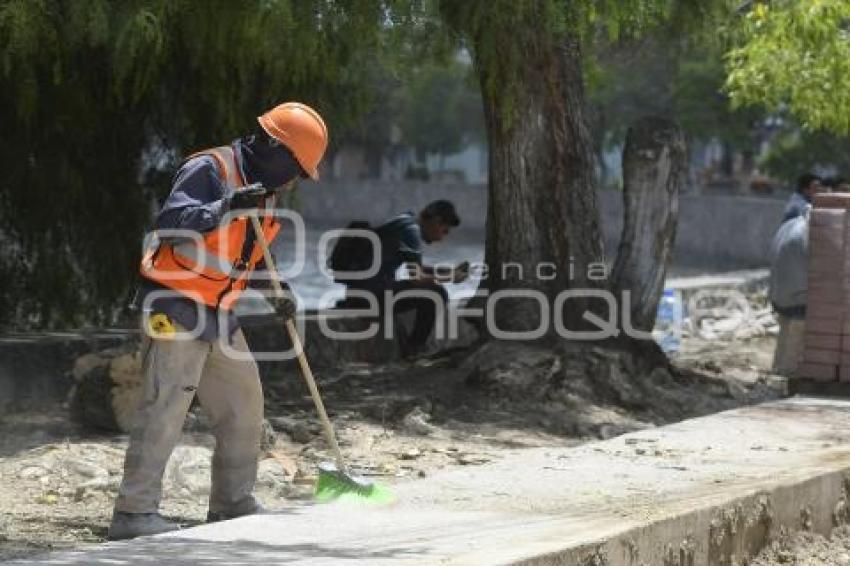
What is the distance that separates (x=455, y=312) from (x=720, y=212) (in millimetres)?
36526

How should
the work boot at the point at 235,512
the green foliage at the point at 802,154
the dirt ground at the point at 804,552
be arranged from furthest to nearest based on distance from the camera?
the green foliage at the point at 802,154, the dirt ground at the point at 804,552, the work boot at the point at 235,512

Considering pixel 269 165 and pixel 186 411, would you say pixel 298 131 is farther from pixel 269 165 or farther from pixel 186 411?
pixel 186 411

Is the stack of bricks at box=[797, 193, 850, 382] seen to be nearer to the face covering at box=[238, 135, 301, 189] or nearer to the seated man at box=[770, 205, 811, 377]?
the seated man at box=[770, 205, 811, 377]

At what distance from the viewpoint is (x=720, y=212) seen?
165 ft

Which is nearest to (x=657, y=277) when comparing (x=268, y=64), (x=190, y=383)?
(x=268, y=64)

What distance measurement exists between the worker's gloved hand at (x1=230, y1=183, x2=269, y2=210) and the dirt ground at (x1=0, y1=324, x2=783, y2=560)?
1.38 m

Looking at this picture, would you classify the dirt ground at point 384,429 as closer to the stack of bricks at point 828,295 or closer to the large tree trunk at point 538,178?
the large tree trunk at point 538,178

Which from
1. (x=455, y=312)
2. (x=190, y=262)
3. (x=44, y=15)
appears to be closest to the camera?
Answer: (x=190, y=262)

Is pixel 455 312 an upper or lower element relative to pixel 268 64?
lower

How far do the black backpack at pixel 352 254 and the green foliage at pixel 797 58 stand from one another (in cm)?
346

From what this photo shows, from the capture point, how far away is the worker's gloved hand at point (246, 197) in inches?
266

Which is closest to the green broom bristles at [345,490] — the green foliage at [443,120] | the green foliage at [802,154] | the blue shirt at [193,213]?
the blue shirt at [193,213]

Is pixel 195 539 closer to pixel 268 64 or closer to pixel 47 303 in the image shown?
pixel 268 64

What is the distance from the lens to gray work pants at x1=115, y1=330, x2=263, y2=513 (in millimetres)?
7000
